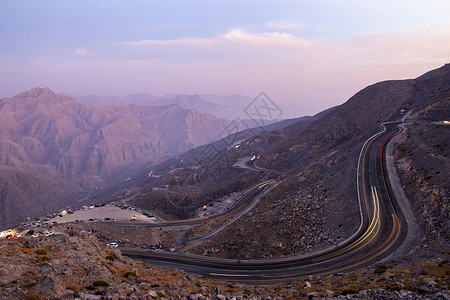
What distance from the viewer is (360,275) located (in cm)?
2289

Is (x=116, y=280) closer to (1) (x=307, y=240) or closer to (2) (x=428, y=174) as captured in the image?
(1) (x=307, y=240)

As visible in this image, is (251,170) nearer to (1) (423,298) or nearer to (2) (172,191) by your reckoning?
(2) (172,191)

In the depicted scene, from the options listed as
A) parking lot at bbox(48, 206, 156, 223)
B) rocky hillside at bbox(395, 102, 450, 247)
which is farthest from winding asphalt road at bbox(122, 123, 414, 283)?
parking lot at bbox(48, 206, 156, 223)

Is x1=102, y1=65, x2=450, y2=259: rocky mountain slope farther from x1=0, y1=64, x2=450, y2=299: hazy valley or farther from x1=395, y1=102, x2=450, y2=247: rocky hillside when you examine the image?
x1=395, y1=102, x2=450, y2=247: rocky hillside

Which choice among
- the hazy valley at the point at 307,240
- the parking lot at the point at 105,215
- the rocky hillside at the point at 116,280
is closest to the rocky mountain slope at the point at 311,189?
the hazy valley at the point at 307,240

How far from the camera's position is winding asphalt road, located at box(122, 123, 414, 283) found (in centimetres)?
3112

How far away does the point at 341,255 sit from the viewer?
33031mm

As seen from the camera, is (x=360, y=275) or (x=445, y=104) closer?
(x=360, y=275)

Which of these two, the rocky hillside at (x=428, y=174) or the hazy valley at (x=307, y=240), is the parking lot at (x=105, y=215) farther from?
the rocky hillside at (x=428, y=174)

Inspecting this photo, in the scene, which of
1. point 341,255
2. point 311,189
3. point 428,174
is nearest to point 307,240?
point 341,255

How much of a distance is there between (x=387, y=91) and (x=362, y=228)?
311 ft

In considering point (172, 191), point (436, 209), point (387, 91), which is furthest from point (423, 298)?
point (387, 91)

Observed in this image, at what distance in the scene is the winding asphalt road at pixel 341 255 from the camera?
31.1 m

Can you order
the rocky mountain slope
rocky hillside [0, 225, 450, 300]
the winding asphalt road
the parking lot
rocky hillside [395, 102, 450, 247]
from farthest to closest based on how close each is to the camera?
the parking lot
the rocky mountain slope
rocky hillside [395, 102, 450, 247]
the winding asphalt road
rocky hillside [0, 225, 450, 300]
